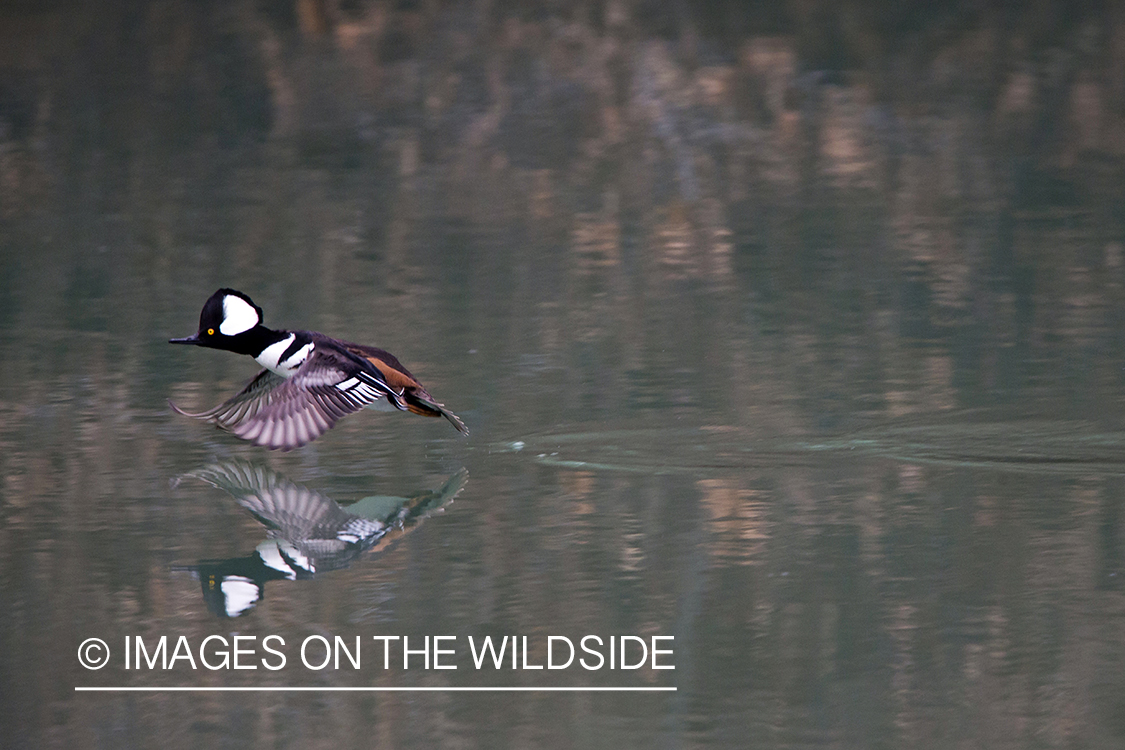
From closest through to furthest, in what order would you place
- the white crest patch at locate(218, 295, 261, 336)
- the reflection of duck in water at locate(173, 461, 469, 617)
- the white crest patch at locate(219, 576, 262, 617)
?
the white crest patch at locate(219, 576, 262, 617)
the reflection of duck in water at locate(173, 461, 469, 617)
the white crest patch at locate(218, 295, 261, 336)

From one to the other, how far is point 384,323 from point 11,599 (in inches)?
134

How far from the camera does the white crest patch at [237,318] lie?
6.15m

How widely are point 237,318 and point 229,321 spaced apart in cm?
3

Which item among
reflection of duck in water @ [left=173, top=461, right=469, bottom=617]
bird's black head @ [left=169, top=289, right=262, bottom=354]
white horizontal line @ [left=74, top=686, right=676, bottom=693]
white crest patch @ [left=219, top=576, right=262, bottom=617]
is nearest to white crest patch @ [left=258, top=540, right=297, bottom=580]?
reflection of duck in water @ [left=173, top=461, right=469, bottom=617]

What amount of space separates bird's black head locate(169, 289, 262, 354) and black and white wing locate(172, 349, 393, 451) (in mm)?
223

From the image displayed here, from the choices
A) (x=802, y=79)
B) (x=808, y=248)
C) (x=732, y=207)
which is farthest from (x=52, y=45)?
(x=808, y=248)

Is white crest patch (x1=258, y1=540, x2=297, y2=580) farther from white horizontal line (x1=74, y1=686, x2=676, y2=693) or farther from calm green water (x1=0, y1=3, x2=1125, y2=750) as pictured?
white horizontal line (x1=74, y1=686, x2=676, y2=693)

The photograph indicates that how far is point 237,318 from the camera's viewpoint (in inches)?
242

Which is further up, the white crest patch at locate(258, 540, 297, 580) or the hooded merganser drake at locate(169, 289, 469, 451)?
the hooded merganser drake at locate(169, 289, 469, 451)

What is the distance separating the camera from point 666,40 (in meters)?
15.7

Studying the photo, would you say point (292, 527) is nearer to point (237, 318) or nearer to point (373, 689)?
point (237, 318)

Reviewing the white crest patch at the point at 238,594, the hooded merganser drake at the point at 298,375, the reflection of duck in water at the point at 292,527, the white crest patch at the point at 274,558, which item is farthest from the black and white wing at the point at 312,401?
the white crest patch at the point at 238,594

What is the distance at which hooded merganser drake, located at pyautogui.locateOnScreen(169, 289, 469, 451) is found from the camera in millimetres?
6070

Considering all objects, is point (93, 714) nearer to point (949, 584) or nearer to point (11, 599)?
point (11, 599)
